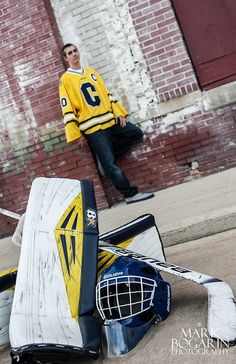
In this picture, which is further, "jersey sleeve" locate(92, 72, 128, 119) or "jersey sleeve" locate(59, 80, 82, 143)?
"jersey sleeve" locate(92, 72, 128, 119)

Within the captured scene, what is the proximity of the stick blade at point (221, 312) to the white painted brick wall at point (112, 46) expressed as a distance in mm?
3971

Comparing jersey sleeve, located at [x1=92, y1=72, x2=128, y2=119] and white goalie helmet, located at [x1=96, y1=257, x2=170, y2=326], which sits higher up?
jersey sleeve, located at [x1=92, y1=72, x2=128, y2=119]

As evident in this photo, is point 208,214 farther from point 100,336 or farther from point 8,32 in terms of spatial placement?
point 8,32

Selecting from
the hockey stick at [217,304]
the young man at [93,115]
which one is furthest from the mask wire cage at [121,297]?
the young man at [93,115]

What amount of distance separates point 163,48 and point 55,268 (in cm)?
420

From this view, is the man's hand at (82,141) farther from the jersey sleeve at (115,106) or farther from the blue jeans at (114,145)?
the jersey sleeve at (115,106)

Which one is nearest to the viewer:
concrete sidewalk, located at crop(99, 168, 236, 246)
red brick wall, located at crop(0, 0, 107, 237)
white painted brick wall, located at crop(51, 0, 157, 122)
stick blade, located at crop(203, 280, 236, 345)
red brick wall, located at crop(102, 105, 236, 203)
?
stick blade, located at crop(203, 280, 236, 345)

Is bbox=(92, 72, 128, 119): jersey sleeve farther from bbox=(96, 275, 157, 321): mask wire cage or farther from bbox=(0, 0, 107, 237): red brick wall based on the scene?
Result: bbox=(96, 275, 157, 321): mask wire cage

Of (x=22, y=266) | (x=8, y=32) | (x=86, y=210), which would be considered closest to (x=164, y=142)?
(x=8, y=32)

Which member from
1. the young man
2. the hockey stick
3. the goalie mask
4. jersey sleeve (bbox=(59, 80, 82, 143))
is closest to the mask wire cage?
the goalie mask

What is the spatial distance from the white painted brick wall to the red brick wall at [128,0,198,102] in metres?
0.10

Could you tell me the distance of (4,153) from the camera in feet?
23.4

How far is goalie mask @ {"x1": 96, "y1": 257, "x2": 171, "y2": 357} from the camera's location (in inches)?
113

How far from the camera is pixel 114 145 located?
6.66 meters
